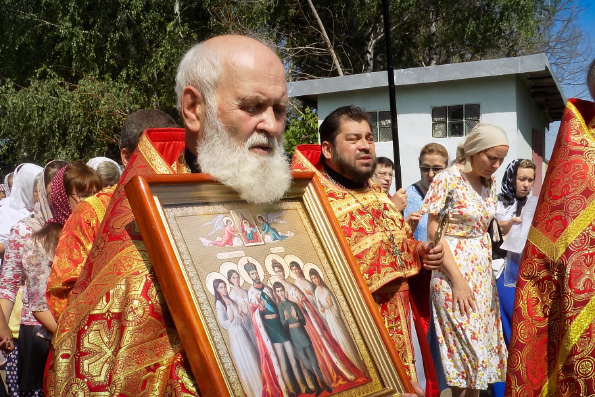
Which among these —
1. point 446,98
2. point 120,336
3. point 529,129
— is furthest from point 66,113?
point 120,336

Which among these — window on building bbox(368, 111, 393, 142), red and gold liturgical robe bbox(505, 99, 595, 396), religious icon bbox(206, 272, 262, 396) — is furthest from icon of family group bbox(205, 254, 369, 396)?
window on building bbox(368, 111, 393, 142)

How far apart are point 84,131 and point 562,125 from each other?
58.0 feet

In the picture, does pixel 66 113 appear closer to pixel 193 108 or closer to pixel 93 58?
pixel 93 58

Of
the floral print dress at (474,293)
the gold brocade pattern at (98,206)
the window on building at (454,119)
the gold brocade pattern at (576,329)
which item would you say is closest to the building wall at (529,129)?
the window on building at (454,119)

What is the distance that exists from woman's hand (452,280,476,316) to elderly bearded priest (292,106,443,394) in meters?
1.17

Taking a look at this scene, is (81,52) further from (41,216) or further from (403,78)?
(41,216)

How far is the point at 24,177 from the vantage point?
6211mm

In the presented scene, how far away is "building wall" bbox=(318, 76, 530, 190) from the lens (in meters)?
12.5

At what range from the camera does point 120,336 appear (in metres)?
1.78

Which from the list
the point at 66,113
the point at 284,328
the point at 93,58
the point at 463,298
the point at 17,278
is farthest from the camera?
the point at 93,58

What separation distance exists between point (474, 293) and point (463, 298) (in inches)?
4.4

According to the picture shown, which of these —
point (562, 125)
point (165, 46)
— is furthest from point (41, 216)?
point (165, 46)

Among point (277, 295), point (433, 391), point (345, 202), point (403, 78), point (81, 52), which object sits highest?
point (81, 52)

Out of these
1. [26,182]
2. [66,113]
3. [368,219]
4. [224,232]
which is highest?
[66,113]
